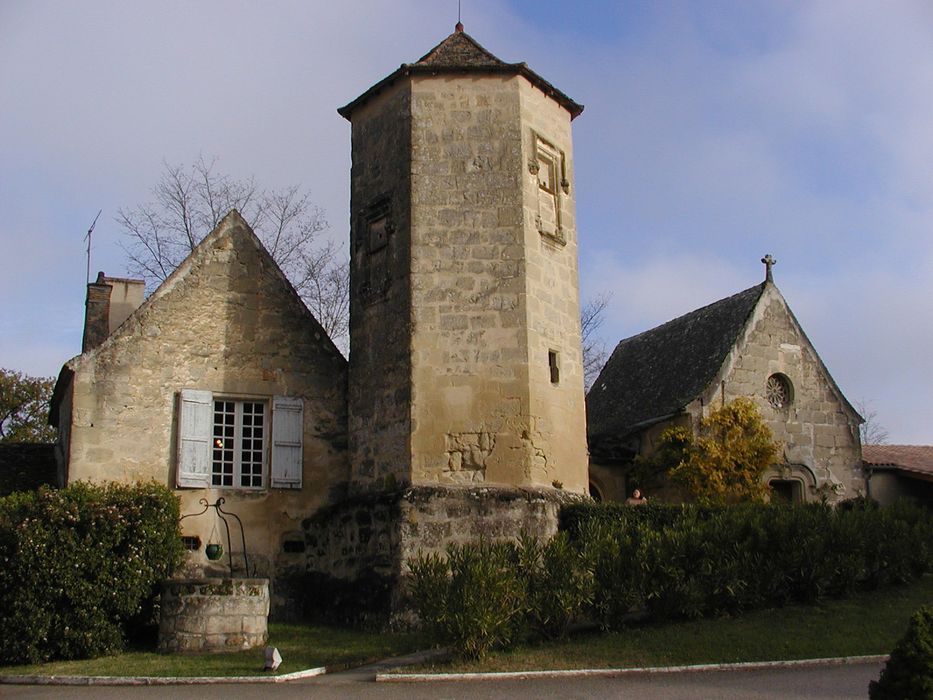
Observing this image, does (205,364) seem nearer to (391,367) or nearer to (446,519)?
(391,367)

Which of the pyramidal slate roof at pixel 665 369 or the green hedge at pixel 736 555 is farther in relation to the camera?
the pyramidal slate roof at pixel 665 369

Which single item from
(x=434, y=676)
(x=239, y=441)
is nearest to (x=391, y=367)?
(x=239, y=441)

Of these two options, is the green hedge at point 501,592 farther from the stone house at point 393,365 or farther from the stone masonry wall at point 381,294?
the stone masonry wall at point 381,294

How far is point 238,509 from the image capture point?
606 inches

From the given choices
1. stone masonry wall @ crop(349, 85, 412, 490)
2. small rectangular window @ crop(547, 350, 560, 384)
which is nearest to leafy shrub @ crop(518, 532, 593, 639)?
stone masonry wall @ crop(349, 85, 412, 490)

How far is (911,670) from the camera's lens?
7.13 meters

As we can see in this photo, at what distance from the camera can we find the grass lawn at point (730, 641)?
1046 centimetres

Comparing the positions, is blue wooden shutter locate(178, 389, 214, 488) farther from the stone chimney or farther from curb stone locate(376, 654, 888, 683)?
curb stone locate(376, 654, 888, 683)

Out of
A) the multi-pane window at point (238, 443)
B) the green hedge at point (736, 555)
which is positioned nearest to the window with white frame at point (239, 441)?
the multi-pane window at point (238, 443)

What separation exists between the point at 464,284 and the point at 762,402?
7.93m

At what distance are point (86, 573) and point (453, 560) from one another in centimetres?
444

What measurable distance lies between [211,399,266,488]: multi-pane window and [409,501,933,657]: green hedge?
4123 millimetres

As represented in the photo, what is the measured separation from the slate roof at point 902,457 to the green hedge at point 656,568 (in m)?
8.06

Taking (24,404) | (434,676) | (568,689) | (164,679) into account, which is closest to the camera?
(568,689)
